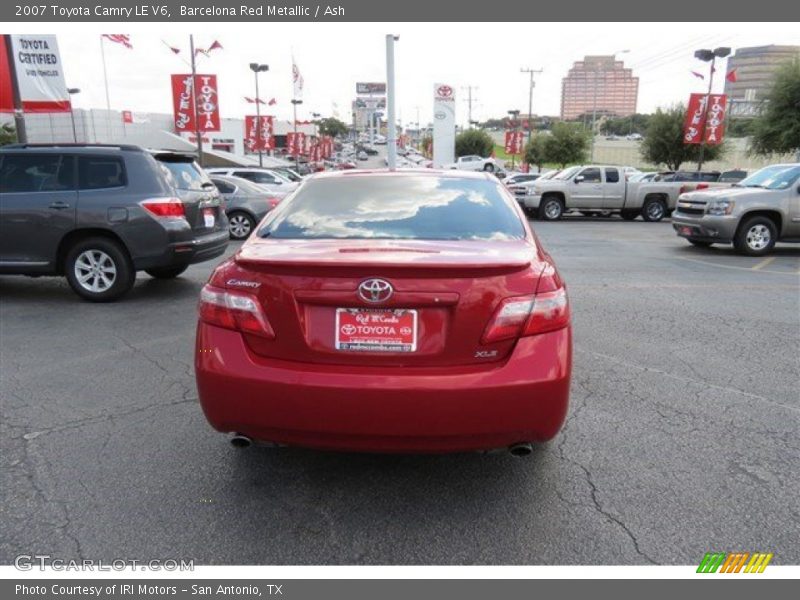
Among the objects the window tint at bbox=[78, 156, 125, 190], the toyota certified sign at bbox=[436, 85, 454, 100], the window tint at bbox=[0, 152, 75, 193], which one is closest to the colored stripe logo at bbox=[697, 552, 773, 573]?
the window tint at bbox=[78, 156, 125, 190]

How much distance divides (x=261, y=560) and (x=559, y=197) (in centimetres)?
1904

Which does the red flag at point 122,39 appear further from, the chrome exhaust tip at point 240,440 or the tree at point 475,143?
the tree at point 475,143

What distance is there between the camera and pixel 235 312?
2.79m

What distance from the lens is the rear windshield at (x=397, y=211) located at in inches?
127

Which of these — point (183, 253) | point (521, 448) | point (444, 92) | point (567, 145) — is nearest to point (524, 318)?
point (521, 448)

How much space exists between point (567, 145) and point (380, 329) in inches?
1914

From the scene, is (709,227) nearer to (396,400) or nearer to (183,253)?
(183,253)

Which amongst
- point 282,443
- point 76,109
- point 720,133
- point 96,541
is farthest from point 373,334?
point 76,109

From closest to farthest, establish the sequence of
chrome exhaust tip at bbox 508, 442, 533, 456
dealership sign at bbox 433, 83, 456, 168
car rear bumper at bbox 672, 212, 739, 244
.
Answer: chrome exhaust tip at bbox 508, 442, 533, 456 → car rear bumper at bbox 672, 212, 739, 244 → dealership sign at bbox 433, 83, 456, 168

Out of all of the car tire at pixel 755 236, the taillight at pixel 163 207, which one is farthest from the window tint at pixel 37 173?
the car tire at pixel 755 236

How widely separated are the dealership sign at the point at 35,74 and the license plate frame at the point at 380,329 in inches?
508

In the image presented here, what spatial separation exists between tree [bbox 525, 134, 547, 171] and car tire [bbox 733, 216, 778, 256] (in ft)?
129

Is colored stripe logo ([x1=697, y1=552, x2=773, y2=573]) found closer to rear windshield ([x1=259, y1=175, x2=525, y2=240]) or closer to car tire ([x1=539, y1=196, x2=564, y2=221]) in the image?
rear windshield ([x1=259, y1=175, x2=525, y2=240])

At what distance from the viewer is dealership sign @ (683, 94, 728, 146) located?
26.5 meters
